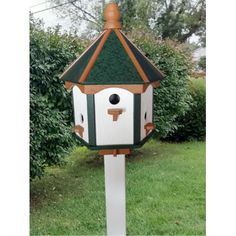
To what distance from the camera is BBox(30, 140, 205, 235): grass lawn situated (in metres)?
2.03

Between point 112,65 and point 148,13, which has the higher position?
point 148,13

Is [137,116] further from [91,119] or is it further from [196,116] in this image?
[196,116]

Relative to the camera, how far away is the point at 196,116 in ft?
7.06

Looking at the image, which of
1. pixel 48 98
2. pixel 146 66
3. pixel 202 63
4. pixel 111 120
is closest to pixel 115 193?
pixel 111 120

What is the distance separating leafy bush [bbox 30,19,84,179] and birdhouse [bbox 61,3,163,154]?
0.67 metres

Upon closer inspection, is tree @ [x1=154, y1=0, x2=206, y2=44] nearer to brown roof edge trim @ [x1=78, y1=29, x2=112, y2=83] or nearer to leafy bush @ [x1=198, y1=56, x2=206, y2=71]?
leafy bush @ [x1=198, y1=56, x2=206, y2=71]

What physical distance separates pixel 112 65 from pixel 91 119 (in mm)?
173

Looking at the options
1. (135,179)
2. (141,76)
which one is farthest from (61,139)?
(141,76)

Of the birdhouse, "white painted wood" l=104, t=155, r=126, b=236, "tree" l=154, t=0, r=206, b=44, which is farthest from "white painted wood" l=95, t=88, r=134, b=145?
"tree" l=154, t=0, r=206, b=44

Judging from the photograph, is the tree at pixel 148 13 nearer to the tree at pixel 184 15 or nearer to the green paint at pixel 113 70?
the tree at pixel 184 15
